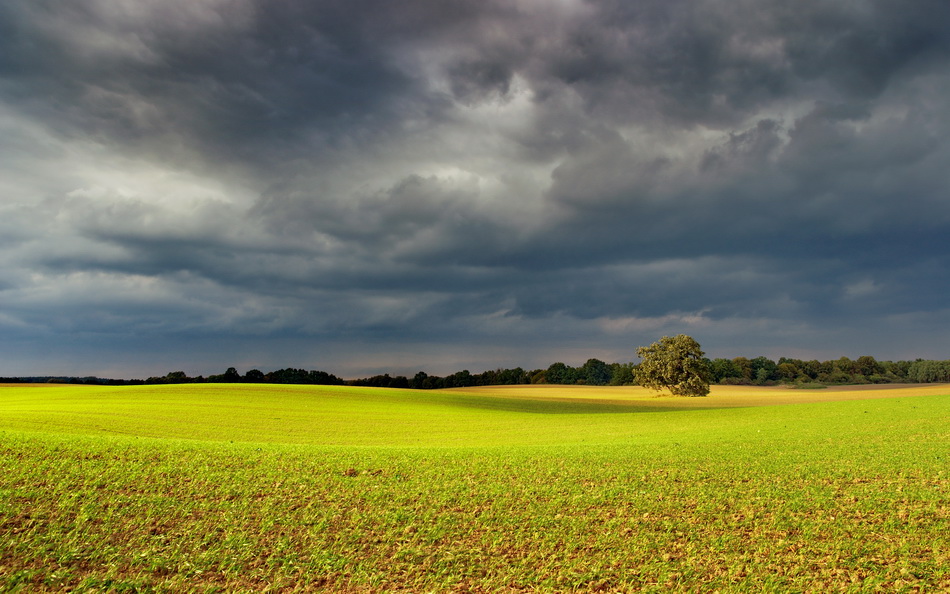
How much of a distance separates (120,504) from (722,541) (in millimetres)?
11618

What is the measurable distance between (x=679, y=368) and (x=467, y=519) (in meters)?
72.0

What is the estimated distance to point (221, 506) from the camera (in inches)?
406

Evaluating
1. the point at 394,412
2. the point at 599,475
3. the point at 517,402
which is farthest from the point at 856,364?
the point at 599,475

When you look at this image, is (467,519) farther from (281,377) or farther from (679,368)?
(281,377)

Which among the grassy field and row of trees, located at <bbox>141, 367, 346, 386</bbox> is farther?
row of trees, located at <bbox>141, 367, 346, 386</bbox>

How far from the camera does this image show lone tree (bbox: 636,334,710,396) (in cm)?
7425

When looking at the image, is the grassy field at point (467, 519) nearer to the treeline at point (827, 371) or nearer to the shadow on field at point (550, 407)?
the shadow on field at point (550, 407)

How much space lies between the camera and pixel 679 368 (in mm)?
75062

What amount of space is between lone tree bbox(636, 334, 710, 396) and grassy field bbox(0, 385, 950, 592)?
2302 inches

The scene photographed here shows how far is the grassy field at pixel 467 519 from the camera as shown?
7.99 m

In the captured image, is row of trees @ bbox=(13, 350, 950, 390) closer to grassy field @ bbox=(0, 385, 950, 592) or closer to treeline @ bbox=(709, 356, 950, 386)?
treeline @ bbox=(709, 356, 950, 386)

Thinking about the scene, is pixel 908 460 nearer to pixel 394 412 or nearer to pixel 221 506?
pixel 221 506

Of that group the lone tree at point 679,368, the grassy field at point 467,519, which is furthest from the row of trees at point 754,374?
the grassy field at point 467,519

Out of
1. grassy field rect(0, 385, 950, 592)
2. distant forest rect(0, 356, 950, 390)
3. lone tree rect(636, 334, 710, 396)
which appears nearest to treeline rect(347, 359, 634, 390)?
distant forest rect(0, 356, 950, 390)
